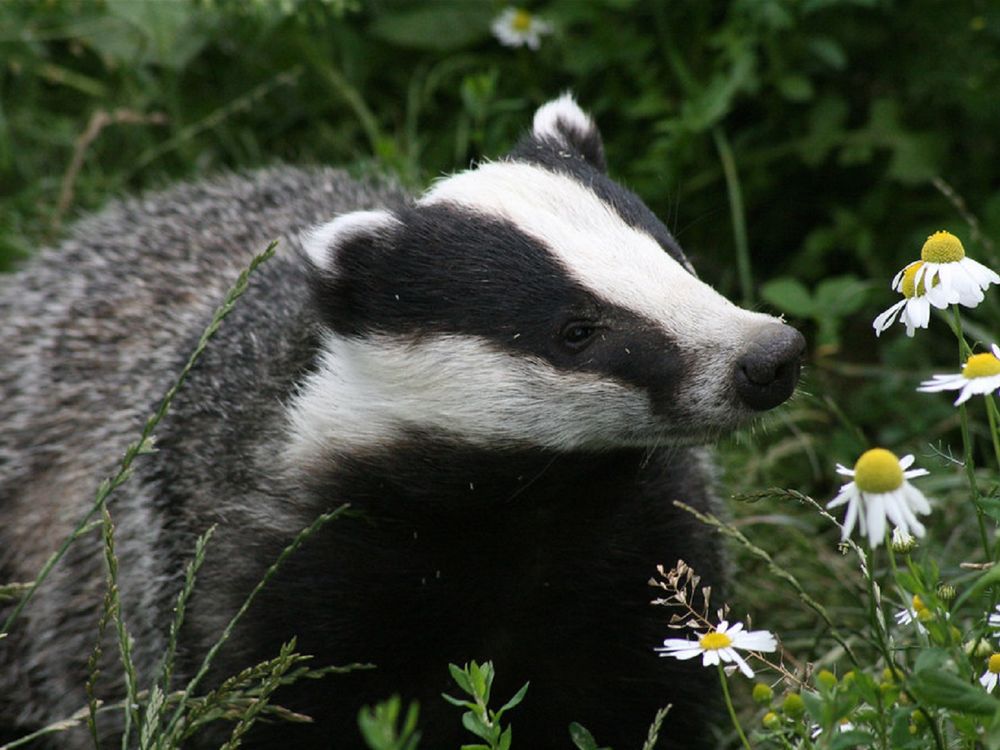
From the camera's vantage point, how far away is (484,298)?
2666 millimetres

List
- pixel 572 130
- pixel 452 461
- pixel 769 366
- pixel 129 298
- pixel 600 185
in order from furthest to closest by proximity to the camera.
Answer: pixel 129 298, pixel 572 130, pixel 600 185, pixel 452 461, pixel 769 366

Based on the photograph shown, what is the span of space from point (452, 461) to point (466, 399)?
14cm

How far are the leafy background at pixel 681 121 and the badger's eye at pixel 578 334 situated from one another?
1.56 meters

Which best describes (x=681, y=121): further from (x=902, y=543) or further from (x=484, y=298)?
(x=902, y=543)

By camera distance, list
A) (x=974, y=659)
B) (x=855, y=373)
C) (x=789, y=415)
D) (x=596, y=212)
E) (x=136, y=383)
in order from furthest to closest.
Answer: (x=855, y=373) < (x=789, y=415) < (x=136, y=383) < (x=596, y=212) < (x=974, y=659)

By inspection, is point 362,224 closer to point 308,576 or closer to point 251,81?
point 308,576

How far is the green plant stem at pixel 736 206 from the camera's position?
4492 millimetres

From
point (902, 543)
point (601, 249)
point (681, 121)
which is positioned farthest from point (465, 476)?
point (681, 121)

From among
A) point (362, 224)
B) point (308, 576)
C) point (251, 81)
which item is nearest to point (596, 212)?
point (362, 224)

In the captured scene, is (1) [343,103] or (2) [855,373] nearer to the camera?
(2) [855,373]

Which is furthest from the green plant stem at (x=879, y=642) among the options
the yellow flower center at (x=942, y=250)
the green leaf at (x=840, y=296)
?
the green leaf at (x=840, y=296)

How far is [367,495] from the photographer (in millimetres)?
2865

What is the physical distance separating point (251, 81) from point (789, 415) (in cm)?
225

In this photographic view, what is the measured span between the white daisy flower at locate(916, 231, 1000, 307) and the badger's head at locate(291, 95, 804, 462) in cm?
28
